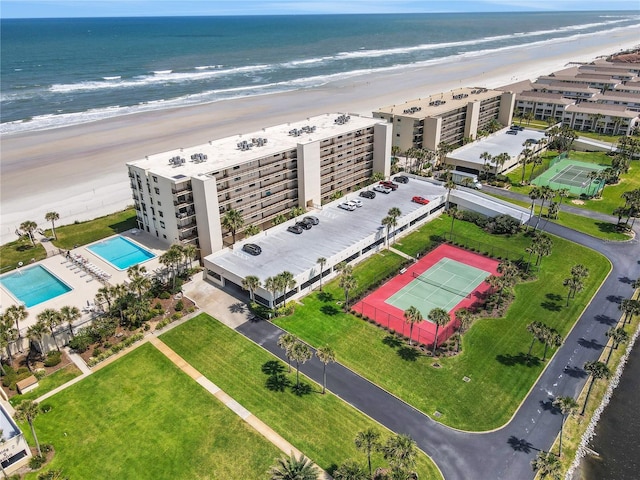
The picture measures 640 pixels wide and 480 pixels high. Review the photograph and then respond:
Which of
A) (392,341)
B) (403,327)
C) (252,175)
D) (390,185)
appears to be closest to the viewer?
(392,341)

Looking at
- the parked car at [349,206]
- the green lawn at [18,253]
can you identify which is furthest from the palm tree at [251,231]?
the green lawn at [18,253]

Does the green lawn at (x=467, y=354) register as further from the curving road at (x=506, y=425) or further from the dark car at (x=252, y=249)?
the dark car at (x=252, y=249)

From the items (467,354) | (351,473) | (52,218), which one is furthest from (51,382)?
(467,354)

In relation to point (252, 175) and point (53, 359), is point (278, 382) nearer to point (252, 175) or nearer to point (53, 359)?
point (53, 359)

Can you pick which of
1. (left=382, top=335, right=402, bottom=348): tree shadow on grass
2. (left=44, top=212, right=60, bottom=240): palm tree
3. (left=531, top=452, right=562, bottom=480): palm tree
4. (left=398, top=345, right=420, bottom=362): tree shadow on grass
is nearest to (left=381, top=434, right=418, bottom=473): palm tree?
(left=531, top=452, right=562, bottom=480): palm tree

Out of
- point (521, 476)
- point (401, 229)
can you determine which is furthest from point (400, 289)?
point (521, 476)

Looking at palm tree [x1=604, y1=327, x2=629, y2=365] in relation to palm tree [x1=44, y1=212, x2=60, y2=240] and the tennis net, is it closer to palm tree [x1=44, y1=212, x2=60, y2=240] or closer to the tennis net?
the tennis net
